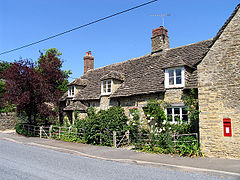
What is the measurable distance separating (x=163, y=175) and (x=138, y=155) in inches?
138

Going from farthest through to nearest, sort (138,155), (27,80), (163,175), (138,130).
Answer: (27,80) < (138,130) < (138,155) < (163,175)

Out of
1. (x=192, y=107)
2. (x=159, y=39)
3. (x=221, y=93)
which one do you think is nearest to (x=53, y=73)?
(x=159, y=39)

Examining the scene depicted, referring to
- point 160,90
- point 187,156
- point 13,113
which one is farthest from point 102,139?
point 13,113

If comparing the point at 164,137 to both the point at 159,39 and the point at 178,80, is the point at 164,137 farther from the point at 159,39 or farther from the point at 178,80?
the point at 159,39

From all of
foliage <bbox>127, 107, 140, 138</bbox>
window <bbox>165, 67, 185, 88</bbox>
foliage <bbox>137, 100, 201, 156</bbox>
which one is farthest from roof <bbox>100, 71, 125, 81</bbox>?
window <bbox>165, 67, 185, 88</bbox>

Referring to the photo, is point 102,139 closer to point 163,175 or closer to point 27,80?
point 163,175

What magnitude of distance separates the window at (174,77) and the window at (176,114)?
1456 millimetres

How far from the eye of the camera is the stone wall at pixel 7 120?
24969 millimetres

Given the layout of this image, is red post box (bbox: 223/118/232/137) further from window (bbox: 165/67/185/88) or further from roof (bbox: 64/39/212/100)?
window (bbox: 165/67/185/88)

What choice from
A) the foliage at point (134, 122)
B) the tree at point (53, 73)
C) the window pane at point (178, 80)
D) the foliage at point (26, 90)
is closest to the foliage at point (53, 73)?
the tree at point (53, 73)

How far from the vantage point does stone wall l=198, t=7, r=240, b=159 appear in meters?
9.56

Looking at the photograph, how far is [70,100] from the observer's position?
21094mm

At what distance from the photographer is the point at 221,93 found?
9977 mm

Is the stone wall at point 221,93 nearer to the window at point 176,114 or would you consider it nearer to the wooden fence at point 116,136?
the wooden fence at point 116,136
